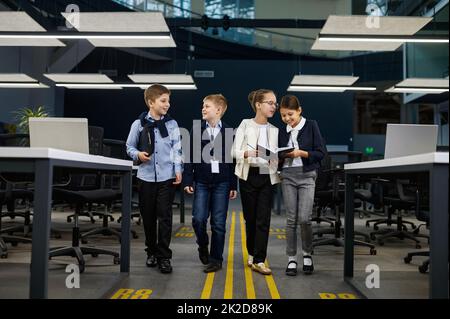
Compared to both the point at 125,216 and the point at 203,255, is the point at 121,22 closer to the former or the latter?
the point at 125,216

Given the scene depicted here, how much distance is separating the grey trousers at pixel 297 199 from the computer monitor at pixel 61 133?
1.44m

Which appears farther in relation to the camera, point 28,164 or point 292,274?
point 292,274

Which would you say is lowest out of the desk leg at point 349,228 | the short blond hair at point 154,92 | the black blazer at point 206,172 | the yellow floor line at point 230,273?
the yellow floor line at point 230,273

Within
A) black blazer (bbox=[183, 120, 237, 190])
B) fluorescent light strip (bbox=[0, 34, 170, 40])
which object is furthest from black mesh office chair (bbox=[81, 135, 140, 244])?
fluorescent light strip (bbox=[0, 34, 170, 40])

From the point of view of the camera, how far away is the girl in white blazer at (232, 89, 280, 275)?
314 cm

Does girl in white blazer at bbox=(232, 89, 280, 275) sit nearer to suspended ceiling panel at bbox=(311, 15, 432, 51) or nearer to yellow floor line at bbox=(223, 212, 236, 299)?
yellow floor line at bbox=(223, 212, 236, 299)

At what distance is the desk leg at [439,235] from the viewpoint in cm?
163

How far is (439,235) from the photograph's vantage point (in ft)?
5.38

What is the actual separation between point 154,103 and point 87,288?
1356 mm

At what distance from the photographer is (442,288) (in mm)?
1625

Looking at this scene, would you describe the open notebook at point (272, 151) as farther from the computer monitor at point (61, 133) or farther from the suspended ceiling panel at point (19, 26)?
the suspended ceiling panel at point (19, 26)

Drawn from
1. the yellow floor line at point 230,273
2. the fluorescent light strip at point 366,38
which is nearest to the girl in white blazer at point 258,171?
the yellow floor line at point 230,273

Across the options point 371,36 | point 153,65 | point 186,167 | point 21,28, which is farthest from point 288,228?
point 153,65
